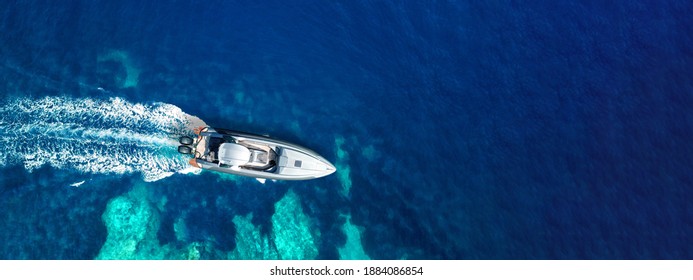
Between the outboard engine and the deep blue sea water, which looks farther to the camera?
the deep blue sea water

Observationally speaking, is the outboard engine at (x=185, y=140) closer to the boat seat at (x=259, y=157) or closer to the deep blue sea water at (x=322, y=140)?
the deep blue sea water at (x=322, y=140)

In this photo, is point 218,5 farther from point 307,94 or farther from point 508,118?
point 508,118

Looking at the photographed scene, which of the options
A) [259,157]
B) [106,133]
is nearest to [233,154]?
[259,157]

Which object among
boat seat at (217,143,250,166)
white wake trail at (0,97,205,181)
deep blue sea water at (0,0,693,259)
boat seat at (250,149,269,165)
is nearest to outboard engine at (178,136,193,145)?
white wake trail at (0,97,205,181)

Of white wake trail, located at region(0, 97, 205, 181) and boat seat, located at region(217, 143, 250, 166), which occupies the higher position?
white wake trail, located at region(0, 97, 205, 181)

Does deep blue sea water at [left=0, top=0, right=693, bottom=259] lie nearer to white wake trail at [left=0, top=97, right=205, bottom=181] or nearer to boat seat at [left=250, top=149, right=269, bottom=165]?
white wake trail at [left=0, top=97, right=205, bottom=181]

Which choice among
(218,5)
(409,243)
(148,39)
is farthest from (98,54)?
(409,243)

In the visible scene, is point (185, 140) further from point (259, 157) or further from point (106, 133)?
point (106, 133)
